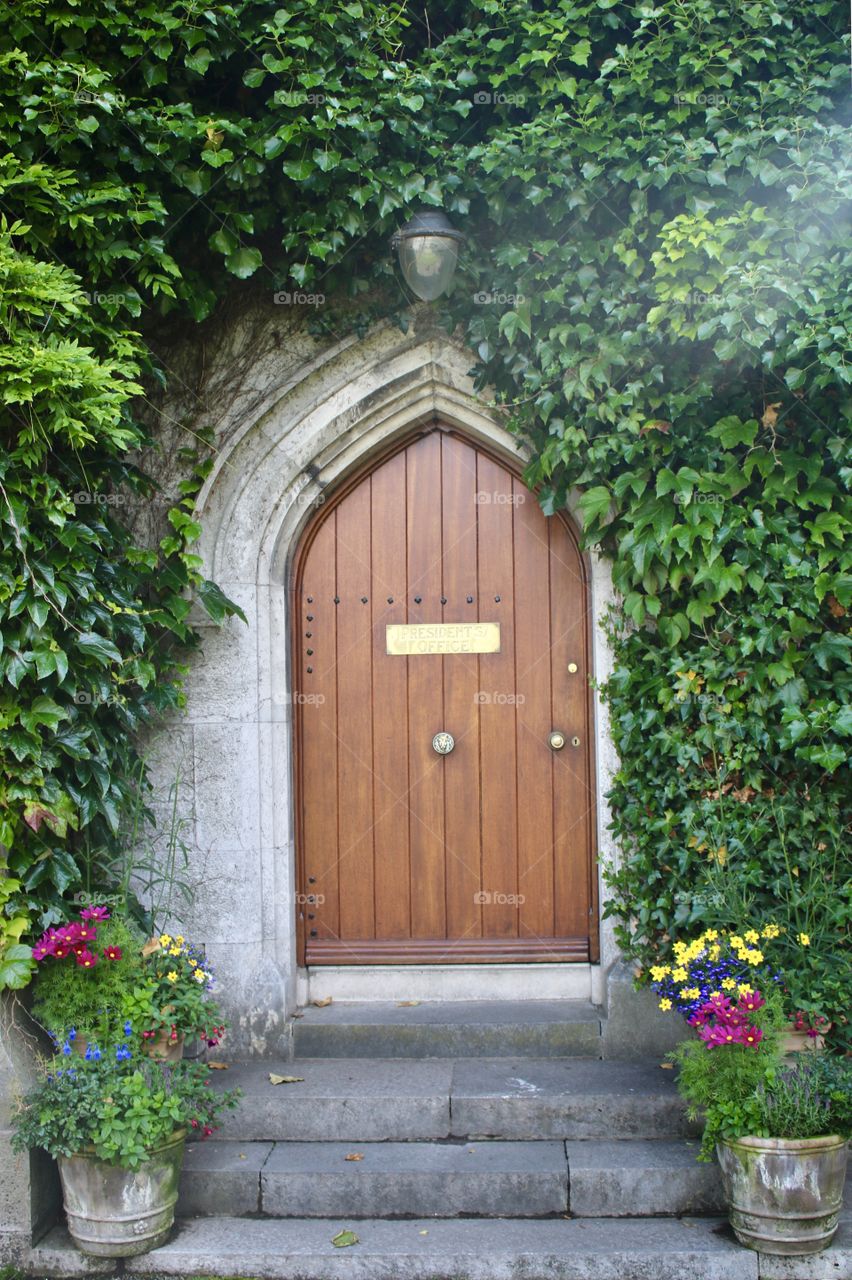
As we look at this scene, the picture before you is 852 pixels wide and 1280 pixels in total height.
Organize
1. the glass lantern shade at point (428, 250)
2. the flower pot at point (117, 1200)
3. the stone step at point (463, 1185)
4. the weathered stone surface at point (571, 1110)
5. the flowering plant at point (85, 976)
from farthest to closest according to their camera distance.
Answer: the glass lantern shade at point (428, 250)
the weathered stone surface at point (571, 1110)
the stone step at point (463, 1185)
the flowering plant at point (85, 976)
the flower pot at point (117, 1200)

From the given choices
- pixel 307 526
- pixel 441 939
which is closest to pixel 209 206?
pixel 307 526

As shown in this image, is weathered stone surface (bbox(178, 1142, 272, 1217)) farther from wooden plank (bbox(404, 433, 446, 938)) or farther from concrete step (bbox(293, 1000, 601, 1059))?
wooden plank (bbox(404, 433, 446, 938))

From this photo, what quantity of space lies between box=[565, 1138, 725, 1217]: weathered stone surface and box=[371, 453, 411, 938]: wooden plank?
127cm

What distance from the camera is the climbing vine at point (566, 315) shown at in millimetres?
3441

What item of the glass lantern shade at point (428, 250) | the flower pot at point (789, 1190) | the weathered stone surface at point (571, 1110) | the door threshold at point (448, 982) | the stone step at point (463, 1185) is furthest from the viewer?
the door threshold at point (448, 982)

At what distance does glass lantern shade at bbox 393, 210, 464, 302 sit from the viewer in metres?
3.79

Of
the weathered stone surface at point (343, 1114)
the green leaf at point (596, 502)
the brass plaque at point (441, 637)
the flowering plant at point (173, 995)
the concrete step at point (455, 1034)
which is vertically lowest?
the weathered stone surface at point (343, 1114)

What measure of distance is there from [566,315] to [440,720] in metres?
1.67

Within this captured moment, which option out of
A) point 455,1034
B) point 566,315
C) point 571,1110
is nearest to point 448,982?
point 455,1034

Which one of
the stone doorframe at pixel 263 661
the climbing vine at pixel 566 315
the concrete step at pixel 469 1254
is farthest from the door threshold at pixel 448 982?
the concrete step at pixel 469 1254

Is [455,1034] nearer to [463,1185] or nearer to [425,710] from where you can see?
[463,1185]

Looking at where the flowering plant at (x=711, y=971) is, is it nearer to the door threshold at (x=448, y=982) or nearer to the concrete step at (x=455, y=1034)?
the concrete step at (x=455, y=1034)

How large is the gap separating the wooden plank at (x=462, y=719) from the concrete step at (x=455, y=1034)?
0.38 m

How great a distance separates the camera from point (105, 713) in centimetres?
377
